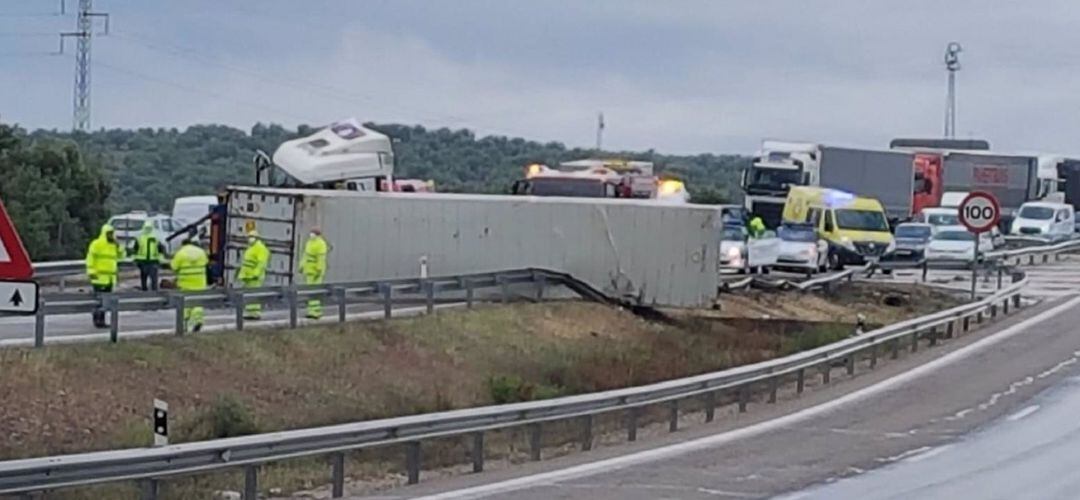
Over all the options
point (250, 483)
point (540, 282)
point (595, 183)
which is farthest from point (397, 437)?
point (595, 183)

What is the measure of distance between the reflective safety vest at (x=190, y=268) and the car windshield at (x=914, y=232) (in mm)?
33448

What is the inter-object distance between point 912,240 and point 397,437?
44562 millimetres

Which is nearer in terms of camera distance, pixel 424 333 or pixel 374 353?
pixel 374 353

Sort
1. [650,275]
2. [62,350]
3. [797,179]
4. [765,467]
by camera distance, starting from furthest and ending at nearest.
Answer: [797,179] → [650,275] → [62,350] → [765,467]

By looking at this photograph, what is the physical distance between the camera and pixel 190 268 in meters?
30.8

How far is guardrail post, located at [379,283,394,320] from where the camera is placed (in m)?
33.6

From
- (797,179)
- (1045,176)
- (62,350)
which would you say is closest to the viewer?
(62,350)

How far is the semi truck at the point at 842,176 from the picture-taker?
67500 millimetres

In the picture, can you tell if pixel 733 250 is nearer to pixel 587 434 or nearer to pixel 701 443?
pixel 701 443

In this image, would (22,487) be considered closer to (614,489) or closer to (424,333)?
(614,489)

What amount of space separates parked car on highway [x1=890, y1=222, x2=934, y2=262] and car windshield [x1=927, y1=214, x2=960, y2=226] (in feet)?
4.77

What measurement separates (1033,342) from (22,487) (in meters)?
26.1

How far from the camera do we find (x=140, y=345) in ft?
90.0

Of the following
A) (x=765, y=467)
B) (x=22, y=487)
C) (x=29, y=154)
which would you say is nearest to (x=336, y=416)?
(x=765, y=467)
